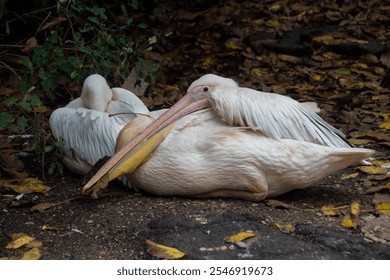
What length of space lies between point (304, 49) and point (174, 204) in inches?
141

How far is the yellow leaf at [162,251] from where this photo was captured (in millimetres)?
3361

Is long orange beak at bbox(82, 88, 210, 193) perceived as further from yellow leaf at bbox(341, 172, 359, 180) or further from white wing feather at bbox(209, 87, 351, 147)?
yellow leaf at bbox(341, 172, 359, 180)

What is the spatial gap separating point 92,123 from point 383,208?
1.83 m

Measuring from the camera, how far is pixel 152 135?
4129mm

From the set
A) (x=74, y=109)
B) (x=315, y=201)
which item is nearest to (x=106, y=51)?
(x=74, y=109)

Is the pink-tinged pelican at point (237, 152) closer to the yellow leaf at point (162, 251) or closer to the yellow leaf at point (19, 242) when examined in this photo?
the yellow leaf at point (19, 242)

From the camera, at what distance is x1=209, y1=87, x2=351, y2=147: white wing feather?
401 centimetres

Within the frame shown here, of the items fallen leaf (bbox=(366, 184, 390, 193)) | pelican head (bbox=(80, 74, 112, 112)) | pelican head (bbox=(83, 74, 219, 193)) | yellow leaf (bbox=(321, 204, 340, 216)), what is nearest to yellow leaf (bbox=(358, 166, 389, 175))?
fallen leaf (bbox=(366, 184, 390, 193))

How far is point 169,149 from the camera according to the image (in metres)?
4.08

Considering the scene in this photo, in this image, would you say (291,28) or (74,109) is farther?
(291,28)

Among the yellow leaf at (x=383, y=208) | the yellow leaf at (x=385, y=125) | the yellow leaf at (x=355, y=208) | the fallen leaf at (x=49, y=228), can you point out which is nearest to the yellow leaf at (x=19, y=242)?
the fallen leaf at (x=49, y=228)

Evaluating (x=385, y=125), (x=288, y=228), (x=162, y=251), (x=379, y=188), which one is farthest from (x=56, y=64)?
(x=385, y=125)

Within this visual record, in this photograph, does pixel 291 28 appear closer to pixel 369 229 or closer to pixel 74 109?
pixel 74 109

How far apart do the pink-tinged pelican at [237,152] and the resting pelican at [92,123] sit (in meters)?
0.54
